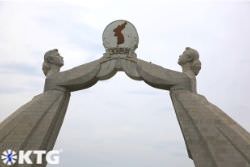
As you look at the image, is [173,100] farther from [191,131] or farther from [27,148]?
[27,148]

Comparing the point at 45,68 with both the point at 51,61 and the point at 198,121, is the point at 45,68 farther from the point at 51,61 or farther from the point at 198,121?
the point at 198,121

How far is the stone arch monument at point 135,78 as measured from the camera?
7.34m

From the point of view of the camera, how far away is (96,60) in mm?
9922

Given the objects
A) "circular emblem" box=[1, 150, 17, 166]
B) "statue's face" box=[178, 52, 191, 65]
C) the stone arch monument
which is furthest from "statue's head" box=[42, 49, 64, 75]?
"statue's face" box=[178, 52, 191, 65]

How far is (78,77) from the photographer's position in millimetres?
9484

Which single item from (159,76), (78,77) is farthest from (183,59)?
(78,77)

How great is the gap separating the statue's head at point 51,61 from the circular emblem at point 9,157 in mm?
3374

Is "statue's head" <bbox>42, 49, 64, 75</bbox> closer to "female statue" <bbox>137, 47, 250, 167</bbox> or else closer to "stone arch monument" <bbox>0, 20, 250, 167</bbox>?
"stone arch monument" <bbox>0, 20, 250, 167</bbox>

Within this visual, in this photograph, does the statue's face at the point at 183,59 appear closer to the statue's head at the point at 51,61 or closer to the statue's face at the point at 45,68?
the statue's head at the point at 51,61

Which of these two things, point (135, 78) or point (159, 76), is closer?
point (159, 76)

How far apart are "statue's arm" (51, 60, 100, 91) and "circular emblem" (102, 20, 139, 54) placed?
732mm

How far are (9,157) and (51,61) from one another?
145 inches

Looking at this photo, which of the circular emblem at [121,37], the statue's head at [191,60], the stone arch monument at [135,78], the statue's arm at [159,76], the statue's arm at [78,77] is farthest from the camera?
the circular emblem at [121,37]

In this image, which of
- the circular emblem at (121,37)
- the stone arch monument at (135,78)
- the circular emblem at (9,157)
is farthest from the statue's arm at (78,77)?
the circular emblem at (9,157)
